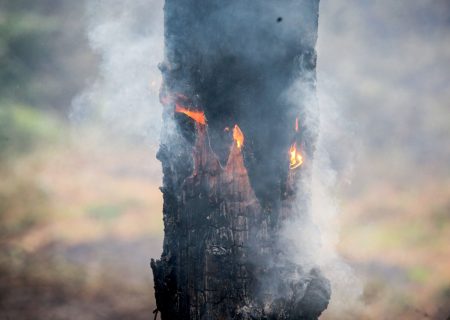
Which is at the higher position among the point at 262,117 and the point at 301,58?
the point at 301,58

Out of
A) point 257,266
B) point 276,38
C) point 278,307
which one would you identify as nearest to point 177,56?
point 276,38

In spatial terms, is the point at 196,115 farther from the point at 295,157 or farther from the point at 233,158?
the point at 295,157

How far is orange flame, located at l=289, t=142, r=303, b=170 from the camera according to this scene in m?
17.1

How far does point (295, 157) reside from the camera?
17297 mm

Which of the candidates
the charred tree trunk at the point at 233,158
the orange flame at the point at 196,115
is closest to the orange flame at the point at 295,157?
the charred tree trunk at the point at 233,158

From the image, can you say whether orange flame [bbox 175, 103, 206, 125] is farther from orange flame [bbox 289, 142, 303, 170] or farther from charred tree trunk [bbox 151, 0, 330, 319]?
orange flame [bbox 289, 142, 303, 170]

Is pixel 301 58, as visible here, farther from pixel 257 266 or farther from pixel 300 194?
pixel 257 266

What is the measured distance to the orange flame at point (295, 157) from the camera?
17112mm

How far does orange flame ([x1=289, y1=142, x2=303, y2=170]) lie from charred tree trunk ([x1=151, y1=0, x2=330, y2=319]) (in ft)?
0.30

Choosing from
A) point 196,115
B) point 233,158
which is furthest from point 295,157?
point 196,115

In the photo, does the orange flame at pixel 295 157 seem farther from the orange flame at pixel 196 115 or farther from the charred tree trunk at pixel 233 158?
the orange flame at pixel 196 115

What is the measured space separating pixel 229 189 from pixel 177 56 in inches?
187

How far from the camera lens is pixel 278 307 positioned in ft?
53.1

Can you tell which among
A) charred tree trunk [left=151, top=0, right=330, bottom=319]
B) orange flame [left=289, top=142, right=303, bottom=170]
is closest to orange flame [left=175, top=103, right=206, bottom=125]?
charred tree trunk [left=151, top=0, right=330, bottom=319]
